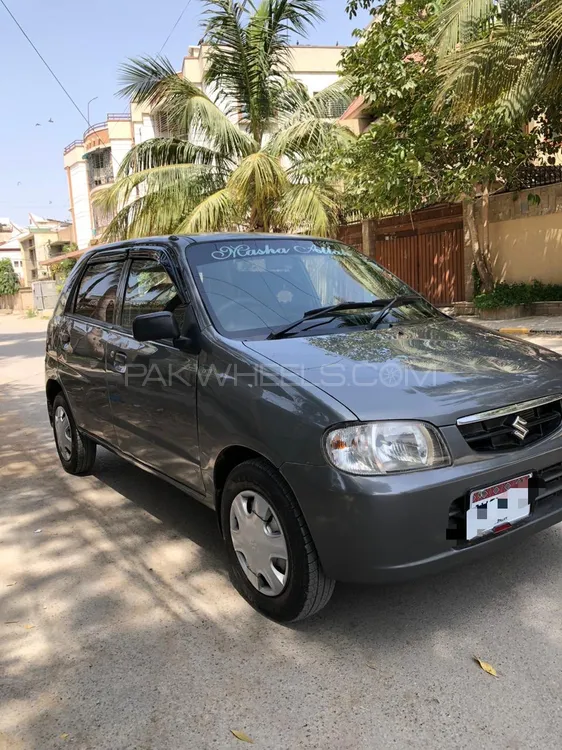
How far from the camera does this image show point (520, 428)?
2.65 m

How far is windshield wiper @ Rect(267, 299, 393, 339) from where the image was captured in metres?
3.22

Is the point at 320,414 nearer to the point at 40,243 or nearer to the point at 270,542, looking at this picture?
the point at 270,542

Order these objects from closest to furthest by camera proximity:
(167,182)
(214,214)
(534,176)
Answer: (214,214) < (167,182) < (534,176)

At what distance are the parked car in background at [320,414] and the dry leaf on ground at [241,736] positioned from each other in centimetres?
58

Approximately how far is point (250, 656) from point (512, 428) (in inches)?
56.8

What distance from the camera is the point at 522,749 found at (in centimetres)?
207

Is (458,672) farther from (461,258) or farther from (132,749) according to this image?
(461,258)

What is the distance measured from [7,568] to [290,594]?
1871 mm

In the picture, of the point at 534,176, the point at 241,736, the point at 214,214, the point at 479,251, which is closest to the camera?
the point at 241,736

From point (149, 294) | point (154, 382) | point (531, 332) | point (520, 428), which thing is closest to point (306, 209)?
point (531, 332)

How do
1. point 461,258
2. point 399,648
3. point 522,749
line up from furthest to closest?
point 461,258 < point 399,648 < point 522,749

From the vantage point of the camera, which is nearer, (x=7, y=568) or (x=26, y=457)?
(x=7, y=568)

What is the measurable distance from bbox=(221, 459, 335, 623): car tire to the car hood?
496 mm

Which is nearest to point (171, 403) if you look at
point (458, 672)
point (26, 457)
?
point (458, 672)
